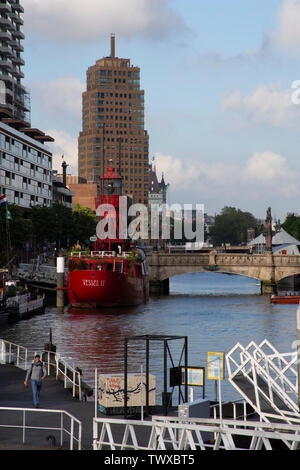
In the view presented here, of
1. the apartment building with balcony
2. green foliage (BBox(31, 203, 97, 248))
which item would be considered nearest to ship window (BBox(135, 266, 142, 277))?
green foliage (BBox(31, 203, 97, 248))

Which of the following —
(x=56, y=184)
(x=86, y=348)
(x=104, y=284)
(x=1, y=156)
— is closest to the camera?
(x=86, y=348)

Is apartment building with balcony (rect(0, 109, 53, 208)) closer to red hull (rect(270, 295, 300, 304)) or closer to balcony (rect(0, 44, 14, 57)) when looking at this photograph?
balcony (rect(0, 44, 14, 57))

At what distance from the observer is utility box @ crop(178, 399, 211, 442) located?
791 inches

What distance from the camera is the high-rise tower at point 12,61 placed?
494ft

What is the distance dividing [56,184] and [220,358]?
151 m

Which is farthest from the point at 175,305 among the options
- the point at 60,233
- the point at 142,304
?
the point at 60,233

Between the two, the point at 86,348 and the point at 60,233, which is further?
the point at 60,233

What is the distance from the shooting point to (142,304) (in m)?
95.0

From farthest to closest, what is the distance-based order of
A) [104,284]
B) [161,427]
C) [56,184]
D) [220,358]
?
[56,184], [104,284], [220,358], [161,427]

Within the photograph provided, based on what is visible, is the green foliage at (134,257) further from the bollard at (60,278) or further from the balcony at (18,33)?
the balcony at (18,33)

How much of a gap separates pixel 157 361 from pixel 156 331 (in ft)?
60.0

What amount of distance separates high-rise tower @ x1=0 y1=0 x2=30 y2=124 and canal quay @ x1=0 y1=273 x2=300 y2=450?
2529 inches

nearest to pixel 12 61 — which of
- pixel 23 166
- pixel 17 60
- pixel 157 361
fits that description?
pixel 17 60
